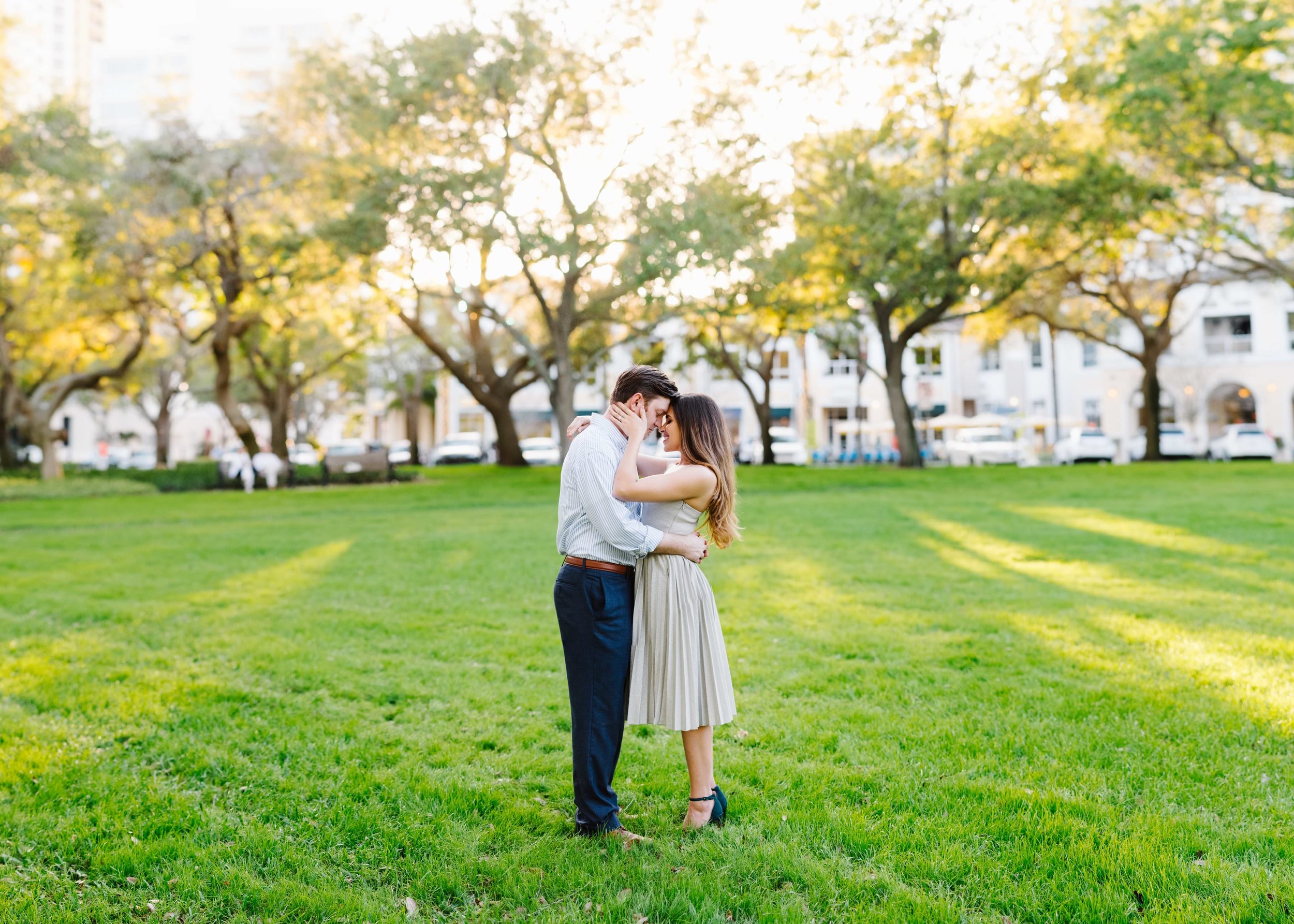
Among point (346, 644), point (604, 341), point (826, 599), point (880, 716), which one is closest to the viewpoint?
point (880, 716)

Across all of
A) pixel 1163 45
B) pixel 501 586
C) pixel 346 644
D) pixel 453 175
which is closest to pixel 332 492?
pixel 453 175

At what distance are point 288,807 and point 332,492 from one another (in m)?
23.2

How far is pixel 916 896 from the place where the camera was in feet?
11.2

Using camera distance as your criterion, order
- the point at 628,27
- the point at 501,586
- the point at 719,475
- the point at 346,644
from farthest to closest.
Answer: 1. the point at 628,27
2. the point at 501,586
3. the point at 346,644
4. the point at 719,475

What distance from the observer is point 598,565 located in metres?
4.00

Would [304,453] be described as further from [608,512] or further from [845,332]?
[608,512]

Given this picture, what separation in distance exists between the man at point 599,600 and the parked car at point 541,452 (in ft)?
142

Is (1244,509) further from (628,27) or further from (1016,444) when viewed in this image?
(1016,444)

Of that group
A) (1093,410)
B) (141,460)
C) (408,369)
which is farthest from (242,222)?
(1093,410)

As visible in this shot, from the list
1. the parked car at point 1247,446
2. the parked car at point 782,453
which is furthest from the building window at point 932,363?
the parked car at point 1247,446

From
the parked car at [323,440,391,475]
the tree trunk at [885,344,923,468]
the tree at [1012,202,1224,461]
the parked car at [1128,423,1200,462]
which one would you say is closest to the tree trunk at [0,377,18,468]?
the parked car at [323,440,391,475]

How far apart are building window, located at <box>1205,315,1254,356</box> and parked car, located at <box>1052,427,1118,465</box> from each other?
16.9 meters

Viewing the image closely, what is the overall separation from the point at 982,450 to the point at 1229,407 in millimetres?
19337

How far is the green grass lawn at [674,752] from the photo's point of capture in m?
3.56
